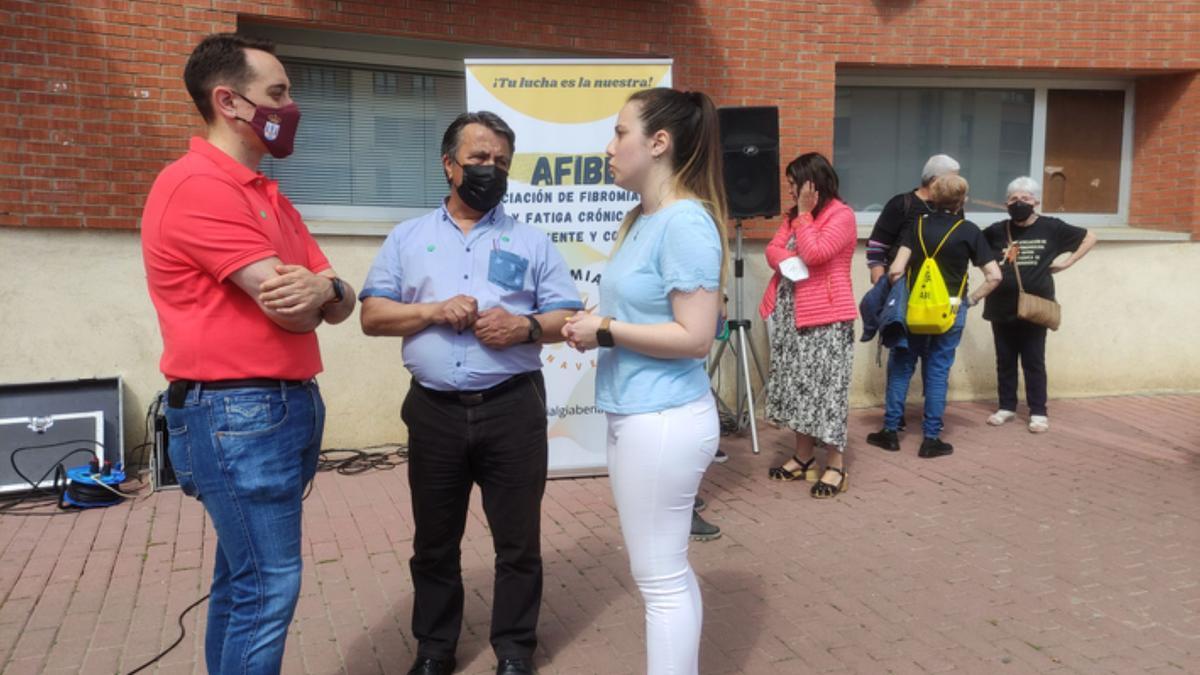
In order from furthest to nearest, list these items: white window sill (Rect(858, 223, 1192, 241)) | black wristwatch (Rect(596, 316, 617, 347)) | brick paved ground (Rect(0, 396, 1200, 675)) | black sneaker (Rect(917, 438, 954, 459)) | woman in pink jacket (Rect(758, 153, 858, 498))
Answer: white window sill (Rect(858, 223, 1192, 241))
black sneaker (Rect(917, 438, 954, 459))
woman in pink jacket (Rect(758, 153, 858, 498))
brick paved ground (Rect(0, 396, 1200, 675))
black wristwatch (Rect(596, 316, 617, 347))

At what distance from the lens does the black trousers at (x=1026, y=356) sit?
7.08 metres

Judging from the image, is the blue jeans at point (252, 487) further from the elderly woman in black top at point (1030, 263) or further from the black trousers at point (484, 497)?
the elderly woman in black top at point (1030, 263)

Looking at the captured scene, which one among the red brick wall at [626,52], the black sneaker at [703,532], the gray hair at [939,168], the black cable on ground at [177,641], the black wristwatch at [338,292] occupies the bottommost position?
the black cable on ground at [177,641]

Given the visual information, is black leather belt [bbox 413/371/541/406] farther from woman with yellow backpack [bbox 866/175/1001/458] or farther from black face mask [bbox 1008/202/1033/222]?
black face mask [bbox 1008/202/1033/222]

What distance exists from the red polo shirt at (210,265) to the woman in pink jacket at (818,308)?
362 centimetres

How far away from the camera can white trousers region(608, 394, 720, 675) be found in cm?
249

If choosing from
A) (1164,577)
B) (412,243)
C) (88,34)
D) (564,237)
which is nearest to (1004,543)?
(1164,577)

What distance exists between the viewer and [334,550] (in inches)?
182

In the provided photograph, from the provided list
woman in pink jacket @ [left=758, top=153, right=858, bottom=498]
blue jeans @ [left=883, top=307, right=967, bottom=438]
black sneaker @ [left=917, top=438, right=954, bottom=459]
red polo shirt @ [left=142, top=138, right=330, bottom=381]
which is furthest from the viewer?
blue jeans @ [left=883, top=307, right=967, bottom=438]

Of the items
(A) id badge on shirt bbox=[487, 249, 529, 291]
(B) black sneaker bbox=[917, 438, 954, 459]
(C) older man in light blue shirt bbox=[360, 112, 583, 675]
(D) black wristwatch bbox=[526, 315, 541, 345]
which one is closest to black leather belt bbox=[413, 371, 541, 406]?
(C) older man in light blue shirt bbox=[360, 112, 583, 675]

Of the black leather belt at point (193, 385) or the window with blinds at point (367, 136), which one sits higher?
the window with blinds at point (367, 136)

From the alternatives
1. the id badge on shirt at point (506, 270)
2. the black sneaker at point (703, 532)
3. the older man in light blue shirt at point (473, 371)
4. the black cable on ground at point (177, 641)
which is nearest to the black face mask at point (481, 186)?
the older man in light blue shirt at point (473, 371)

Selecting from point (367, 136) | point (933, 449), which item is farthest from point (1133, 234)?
point (367, 136)

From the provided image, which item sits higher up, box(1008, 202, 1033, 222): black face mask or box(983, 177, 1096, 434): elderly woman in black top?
box(1008, 202, 1033, 222): black face mask
